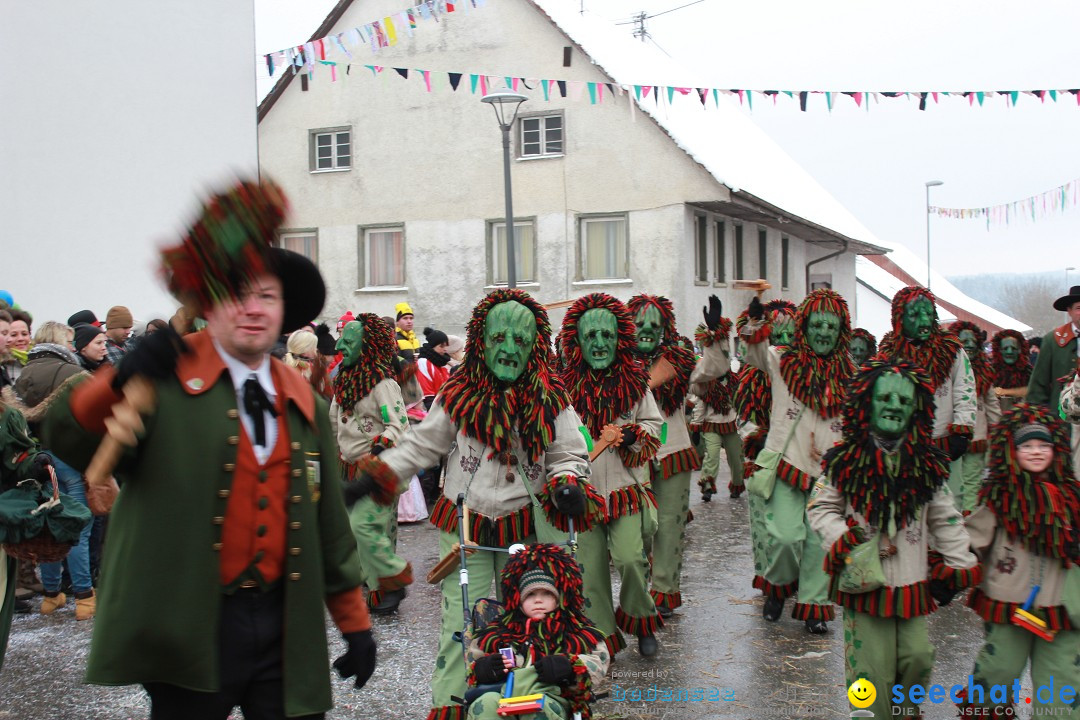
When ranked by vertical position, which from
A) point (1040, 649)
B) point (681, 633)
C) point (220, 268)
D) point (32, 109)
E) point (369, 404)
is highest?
point (32, 109)

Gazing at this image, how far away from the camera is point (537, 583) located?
15.1 ft

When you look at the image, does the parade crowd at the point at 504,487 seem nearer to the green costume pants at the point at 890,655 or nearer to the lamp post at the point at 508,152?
the green costume pants at the point at 890,655

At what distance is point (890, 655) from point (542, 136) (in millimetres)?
20331

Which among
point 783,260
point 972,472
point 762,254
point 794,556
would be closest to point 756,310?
point 794,556

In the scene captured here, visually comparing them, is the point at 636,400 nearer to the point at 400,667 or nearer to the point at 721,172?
the point at 400,667

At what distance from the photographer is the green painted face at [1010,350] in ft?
40.7

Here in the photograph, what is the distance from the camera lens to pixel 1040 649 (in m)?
4.72

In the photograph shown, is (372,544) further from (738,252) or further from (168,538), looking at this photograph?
(738,252)

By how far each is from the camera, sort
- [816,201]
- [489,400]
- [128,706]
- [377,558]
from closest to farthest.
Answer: [489,400]
[128,706]
[377,558]
[816,201]

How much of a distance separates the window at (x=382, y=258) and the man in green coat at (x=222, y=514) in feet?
74.8

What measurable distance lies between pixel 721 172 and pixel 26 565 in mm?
17852

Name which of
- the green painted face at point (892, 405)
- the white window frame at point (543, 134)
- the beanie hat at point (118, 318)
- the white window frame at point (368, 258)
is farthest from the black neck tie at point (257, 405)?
the white window frame at point (368, 258)

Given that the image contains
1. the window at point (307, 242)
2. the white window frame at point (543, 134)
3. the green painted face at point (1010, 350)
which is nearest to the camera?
the green painted face at point (1010, 350)

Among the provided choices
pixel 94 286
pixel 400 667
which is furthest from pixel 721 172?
pixel 400 667
